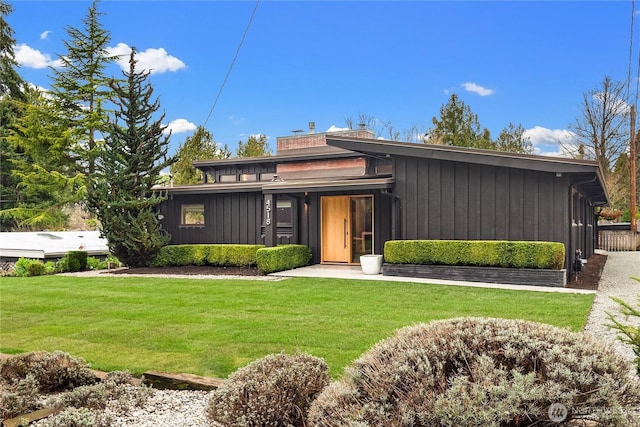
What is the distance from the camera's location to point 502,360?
226cm

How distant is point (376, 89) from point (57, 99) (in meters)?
22.8

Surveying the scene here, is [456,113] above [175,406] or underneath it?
above

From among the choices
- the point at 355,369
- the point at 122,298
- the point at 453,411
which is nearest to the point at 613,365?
the point at 453,411

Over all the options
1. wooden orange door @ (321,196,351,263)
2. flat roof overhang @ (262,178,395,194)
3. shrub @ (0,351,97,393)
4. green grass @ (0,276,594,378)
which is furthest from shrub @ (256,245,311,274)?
shrub @ (0,351,97,393)

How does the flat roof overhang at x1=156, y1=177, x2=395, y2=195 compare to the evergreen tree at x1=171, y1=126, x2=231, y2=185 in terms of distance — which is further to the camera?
the evergreen tree at x1=171, y1=126, x2=231, y2=185

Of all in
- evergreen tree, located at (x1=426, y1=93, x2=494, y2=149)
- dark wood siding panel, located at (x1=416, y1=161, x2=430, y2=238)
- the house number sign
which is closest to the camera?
dark wood siding panel, located at (x1=416, y1=161, x2=430, y2=238)

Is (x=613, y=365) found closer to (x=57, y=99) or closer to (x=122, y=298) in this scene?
(x=57, y=99)

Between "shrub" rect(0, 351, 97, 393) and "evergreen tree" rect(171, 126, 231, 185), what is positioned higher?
"evergreen tree" rect(171, 126, 231, 185)

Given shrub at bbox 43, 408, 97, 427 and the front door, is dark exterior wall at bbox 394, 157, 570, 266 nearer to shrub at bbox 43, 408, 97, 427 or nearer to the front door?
the front door

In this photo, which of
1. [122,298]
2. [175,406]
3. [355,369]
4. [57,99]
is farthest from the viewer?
[122,298]

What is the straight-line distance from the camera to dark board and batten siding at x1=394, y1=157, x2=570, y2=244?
424 inches

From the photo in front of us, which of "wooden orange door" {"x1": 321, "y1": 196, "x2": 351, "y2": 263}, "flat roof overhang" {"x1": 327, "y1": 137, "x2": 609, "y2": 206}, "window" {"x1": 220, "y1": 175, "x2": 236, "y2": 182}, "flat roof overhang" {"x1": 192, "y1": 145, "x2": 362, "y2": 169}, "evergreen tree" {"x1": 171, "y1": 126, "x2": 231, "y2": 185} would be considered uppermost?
"evergreen tree" {"x1": 171, "y1": 126, "x2": 231, "y2": 185}

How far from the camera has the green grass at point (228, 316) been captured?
5.14 meters

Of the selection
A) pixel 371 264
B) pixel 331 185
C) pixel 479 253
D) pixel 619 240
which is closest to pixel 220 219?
pixel 331 185
